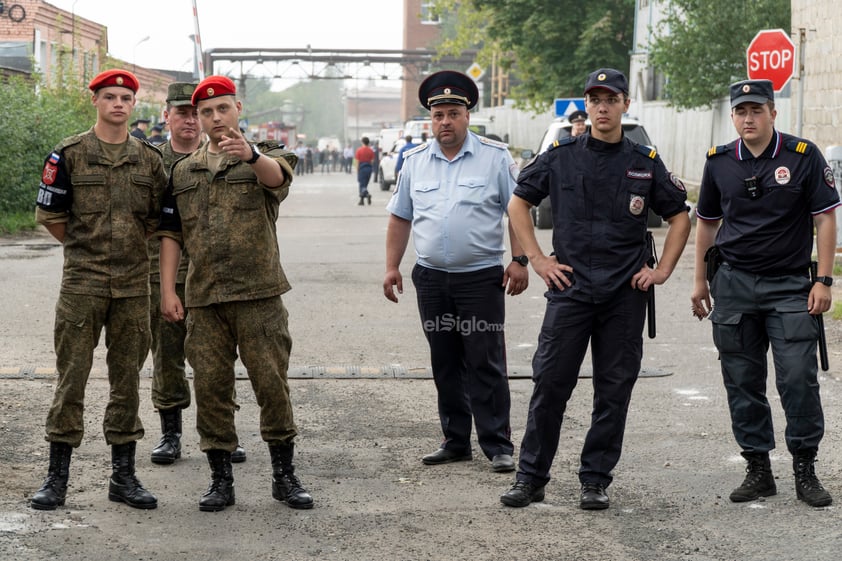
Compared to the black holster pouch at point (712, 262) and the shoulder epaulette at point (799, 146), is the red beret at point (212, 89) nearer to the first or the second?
the black holster pouch at point (712, 262)

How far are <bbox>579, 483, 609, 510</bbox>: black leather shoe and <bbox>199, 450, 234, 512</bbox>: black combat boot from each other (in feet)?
5.10

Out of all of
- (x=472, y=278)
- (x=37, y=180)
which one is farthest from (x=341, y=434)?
(x=37, y=180)

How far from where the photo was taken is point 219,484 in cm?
596

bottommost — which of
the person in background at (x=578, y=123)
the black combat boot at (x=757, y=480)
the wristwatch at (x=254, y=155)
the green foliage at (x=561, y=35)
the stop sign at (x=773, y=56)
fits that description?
the black combat boot at (x=757, y=480)

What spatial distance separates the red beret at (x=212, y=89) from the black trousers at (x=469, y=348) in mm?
1537

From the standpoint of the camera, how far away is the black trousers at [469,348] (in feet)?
22.0

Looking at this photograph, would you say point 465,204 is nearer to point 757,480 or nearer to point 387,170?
point 757,480

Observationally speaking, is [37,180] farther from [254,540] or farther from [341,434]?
[254,540]

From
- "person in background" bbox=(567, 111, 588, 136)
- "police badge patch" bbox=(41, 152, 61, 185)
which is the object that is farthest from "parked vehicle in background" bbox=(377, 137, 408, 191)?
"police badge patch" bbox=(41, 152, 61, 185)

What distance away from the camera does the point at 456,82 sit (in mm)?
6574

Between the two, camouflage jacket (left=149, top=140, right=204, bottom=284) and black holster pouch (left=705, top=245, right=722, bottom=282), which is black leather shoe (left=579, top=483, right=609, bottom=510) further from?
camouflage jacket (left=149, top=140, right=204, bottom=284)

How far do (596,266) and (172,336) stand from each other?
7.53 ft

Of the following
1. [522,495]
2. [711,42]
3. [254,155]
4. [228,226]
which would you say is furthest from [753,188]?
[711,42]

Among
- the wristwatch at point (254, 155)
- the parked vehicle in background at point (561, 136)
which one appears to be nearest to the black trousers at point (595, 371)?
the wristwatch at point (254, 155)
